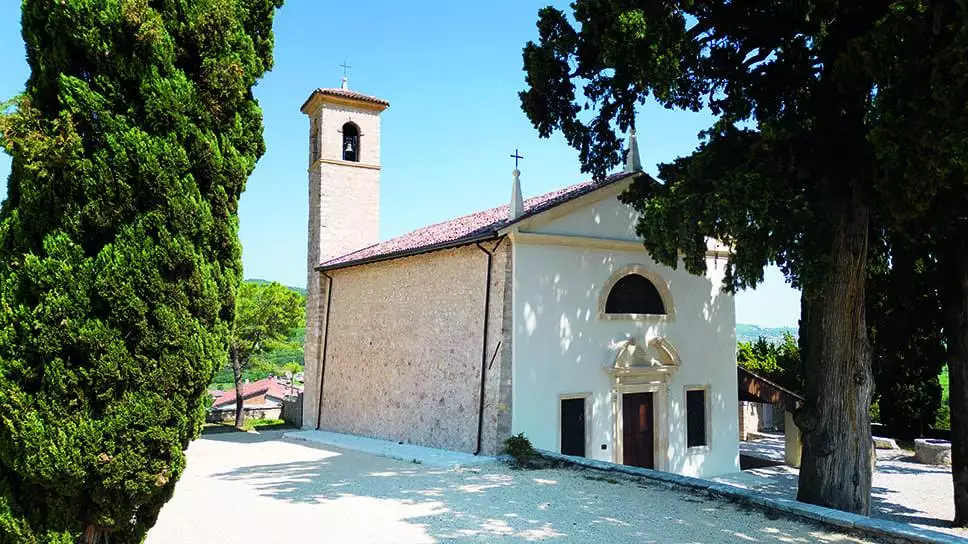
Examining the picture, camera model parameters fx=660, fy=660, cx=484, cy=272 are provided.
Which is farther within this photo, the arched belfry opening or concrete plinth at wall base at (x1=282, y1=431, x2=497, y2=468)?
the arched belfry opening

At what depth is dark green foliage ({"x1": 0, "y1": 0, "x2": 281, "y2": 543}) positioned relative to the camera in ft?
18.1

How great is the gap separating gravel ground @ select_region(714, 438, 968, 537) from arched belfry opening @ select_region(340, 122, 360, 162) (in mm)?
14589

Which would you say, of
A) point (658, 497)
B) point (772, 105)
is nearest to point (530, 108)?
point (772, 105)

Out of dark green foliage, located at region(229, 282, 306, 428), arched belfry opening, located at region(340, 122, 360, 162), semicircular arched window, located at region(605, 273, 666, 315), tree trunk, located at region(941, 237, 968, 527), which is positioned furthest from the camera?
dark green foliage, located at region(229, 282, 306, 428)

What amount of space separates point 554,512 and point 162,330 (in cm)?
536

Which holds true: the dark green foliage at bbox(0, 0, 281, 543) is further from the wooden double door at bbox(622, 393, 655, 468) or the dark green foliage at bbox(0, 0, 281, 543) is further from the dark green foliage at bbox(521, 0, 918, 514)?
the wooden double door at bbox(622, 393, 655, 468)

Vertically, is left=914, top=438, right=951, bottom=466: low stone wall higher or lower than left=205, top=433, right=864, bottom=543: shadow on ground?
lower

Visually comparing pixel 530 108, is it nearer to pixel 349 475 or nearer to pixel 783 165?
pixel 783 165

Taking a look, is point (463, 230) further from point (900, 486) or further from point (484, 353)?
point (900, 486)

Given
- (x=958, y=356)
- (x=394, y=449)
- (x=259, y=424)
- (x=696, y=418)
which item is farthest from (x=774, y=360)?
(x=259, y=424)

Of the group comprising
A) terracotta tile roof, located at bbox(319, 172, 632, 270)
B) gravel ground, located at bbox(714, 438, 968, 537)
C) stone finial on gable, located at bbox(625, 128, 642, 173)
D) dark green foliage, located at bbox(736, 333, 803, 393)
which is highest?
stone finial on gable, located at bbox(625, 128, 642, 173)

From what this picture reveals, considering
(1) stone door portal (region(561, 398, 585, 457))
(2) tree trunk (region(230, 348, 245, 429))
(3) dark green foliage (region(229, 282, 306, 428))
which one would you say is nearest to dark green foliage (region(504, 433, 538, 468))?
(1) stone door portal (region(561, 398, 585, 457))

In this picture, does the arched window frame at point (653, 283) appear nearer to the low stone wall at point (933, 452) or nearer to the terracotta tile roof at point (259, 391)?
the low stone wall at point (933, 452)

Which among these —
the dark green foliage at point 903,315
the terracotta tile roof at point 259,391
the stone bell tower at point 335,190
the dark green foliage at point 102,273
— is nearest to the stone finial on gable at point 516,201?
the dark green foliage at point 903,315
